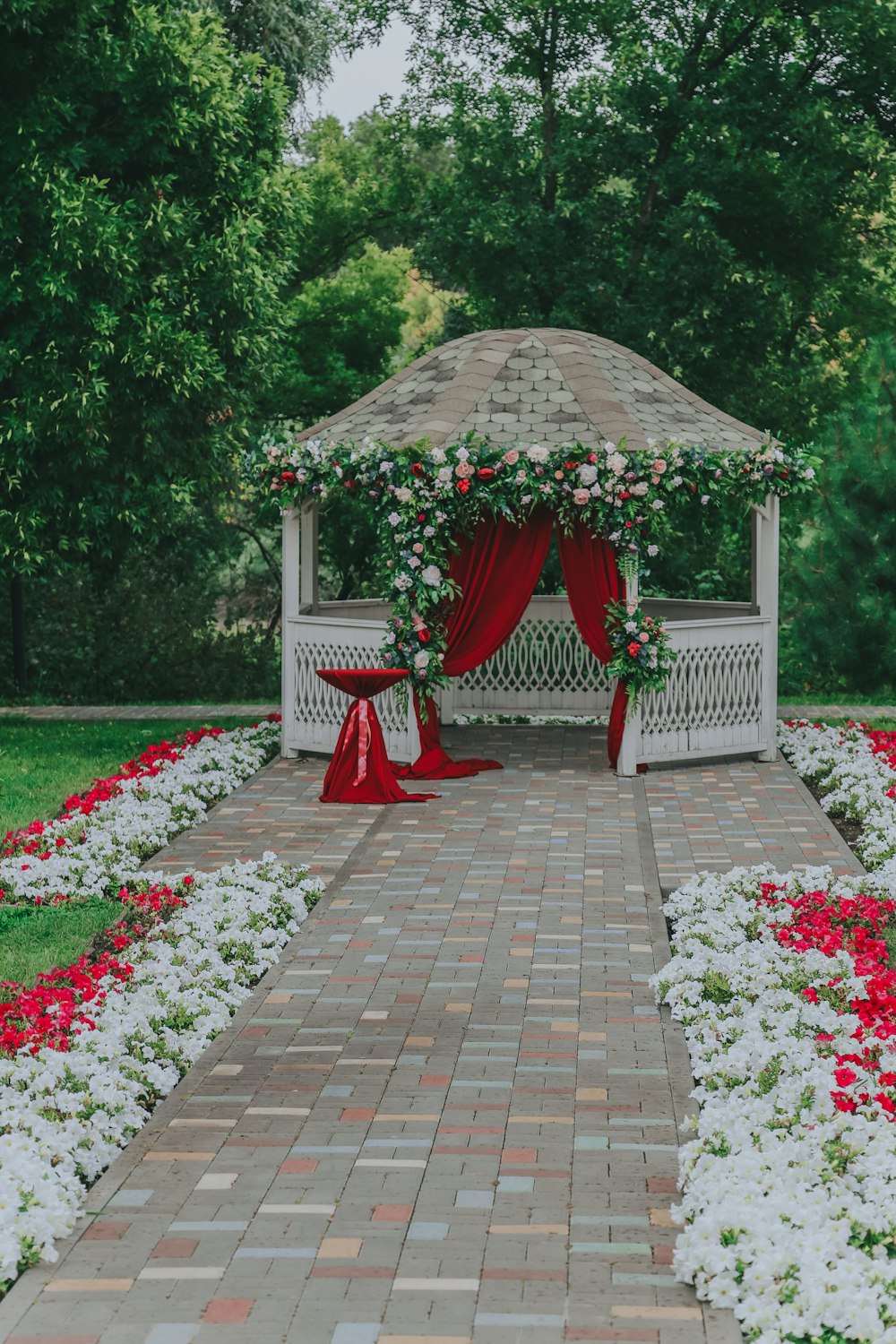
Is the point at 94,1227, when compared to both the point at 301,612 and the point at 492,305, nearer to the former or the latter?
the point at 301,612

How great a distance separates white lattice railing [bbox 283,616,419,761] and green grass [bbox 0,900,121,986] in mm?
5304

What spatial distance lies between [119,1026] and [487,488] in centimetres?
822

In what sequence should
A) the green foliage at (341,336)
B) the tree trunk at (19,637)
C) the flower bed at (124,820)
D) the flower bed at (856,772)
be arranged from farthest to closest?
the green foliage at (341,336) < the tree trunk at (19,637) < the flower bed at (856,772) < the flower bed at (124,820)

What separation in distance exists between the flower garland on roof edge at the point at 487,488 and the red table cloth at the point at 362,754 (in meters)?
0.74

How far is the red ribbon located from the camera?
13633 mm

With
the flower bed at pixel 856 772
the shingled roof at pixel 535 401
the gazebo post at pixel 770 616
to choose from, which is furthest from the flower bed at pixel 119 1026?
the gazebo post at pixel 770 616

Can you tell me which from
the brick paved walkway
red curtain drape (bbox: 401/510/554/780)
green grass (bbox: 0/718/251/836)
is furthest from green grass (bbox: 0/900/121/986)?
red curtain drape (bbox: 401/510/554/780)

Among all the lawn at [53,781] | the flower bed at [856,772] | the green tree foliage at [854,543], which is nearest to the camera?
the lawn at [53,781]

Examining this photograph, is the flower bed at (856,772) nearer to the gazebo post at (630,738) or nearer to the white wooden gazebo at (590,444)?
the white wooden gazebo at (590,444)

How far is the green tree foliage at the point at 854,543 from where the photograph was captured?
803 inches

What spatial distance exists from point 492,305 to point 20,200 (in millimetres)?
9160

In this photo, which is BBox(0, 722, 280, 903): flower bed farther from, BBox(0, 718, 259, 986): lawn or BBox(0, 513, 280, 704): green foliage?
BBox(0, 513, 280, 704): green foliage

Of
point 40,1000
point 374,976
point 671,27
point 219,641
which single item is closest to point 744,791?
point 374,976

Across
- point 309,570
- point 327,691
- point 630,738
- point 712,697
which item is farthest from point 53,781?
point 712,697
